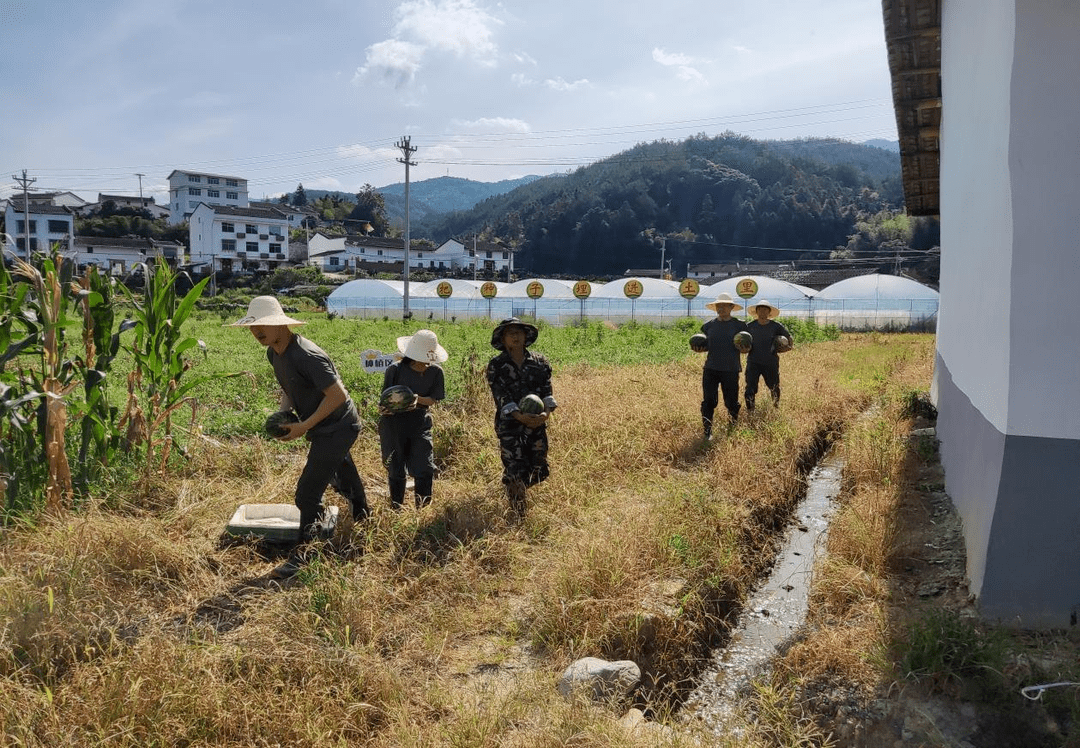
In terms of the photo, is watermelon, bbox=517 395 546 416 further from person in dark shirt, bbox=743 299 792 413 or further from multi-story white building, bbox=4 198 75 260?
multi-story white building, bbox=4 198 75 260

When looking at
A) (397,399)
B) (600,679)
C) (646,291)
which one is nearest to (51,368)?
(397,399)

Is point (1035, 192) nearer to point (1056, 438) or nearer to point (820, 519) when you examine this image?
point (1056, 438)

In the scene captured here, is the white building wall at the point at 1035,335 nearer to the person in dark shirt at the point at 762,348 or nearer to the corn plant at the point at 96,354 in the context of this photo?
the person in dark shirt at the point at 762,348

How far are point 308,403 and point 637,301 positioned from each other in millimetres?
31377

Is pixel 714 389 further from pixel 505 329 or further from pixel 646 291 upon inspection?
pixel 646 291

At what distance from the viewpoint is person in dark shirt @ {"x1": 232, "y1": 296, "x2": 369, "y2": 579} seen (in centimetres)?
406

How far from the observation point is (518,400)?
515 centimetres

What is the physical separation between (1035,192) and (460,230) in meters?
110

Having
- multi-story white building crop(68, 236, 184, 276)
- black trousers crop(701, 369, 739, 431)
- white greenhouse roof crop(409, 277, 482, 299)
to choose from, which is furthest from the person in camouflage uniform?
multi-story white building crop(68, 236, 184, 276)

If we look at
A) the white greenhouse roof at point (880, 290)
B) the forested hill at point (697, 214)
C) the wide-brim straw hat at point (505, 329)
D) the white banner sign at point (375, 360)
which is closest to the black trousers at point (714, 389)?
the wide-brim straw hat at point (505, 329)

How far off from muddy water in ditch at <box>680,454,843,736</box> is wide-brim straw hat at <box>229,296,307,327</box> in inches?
116

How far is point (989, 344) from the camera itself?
13.4ft

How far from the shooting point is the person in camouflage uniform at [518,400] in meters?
5.07


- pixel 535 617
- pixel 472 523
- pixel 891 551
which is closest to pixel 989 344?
pixel 891 551
